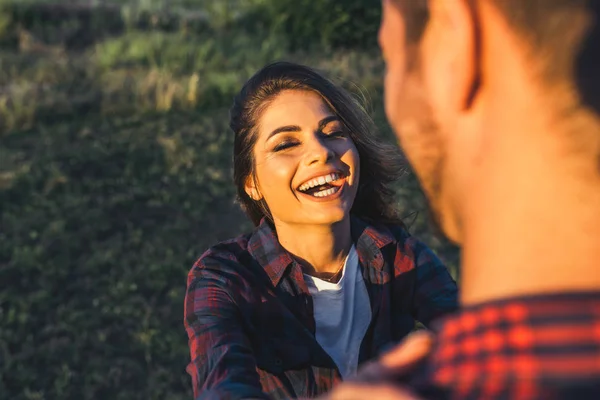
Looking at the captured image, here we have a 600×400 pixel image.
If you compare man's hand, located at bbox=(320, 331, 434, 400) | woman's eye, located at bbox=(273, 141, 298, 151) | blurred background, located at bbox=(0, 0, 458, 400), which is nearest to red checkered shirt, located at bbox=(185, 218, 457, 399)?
woman's eye, located at bbox=(273, 141, 298, 151)

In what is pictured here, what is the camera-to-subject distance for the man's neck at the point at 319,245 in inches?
109

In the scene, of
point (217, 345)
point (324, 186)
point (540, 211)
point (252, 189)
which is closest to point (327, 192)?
point (324, 186)

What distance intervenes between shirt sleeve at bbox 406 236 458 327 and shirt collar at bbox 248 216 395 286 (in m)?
0.12

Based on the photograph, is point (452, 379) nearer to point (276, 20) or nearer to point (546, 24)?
point (546, 24)

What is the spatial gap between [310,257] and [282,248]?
4.1 inches

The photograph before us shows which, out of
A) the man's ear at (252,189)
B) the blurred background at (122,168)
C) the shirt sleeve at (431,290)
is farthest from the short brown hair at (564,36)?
the blurred background at (122,168)

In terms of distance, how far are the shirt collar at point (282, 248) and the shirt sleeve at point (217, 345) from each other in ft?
0.71

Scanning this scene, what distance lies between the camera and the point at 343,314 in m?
2.70

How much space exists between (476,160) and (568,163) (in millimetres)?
111

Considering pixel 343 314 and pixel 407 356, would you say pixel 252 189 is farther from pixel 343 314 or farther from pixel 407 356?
pixel 407 356

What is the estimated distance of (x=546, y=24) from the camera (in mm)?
911

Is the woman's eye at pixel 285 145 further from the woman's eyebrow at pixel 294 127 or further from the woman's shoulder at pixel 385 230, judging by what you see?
the woman's shoulder at pixel 385 230

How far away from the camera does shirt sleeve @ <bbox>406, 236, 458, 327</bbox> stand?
2734 millimetres

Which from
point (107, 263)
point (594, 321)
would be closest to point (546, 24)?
point (594, 321)
